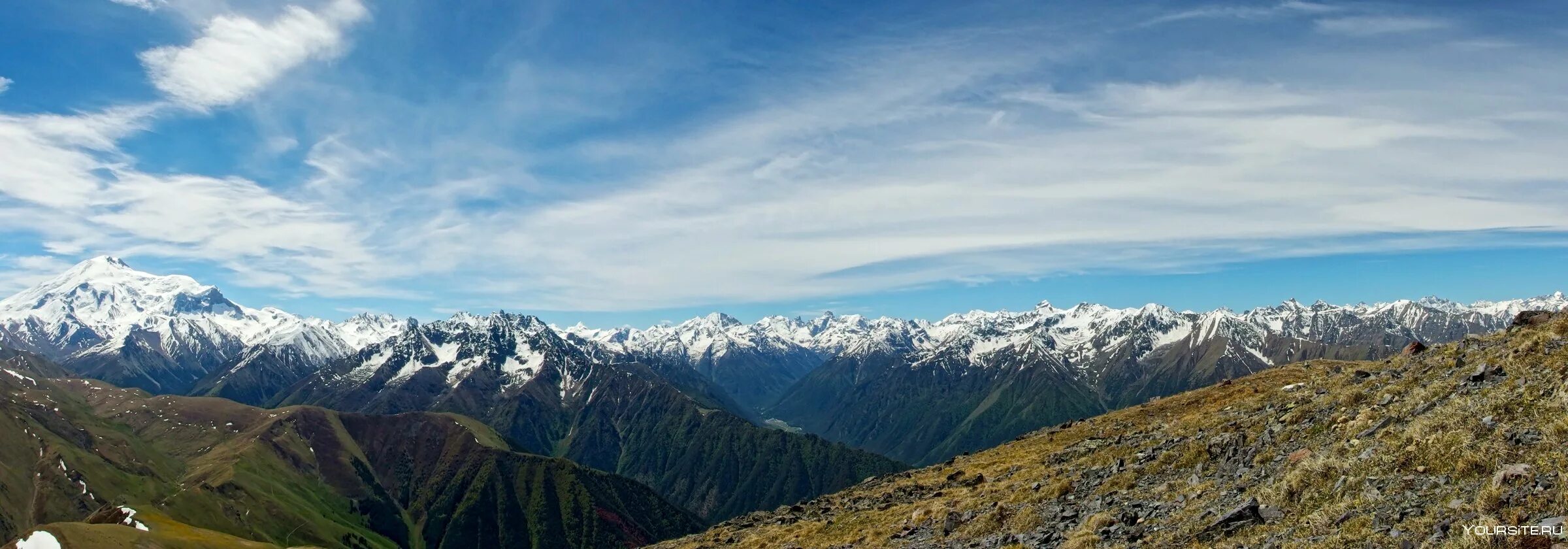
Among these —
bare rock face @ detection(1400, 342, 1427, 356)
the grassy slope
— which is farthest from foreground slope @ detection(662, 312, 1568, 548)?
the grassy slope

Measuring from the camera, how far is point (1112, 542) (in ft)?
82.5

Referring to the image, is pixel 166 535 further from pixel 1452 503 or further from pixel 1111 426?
pixel 1452 503

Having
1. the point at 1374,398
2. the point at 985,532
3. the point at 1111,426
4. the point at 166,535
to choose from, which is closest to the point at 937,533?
the point at 985,532

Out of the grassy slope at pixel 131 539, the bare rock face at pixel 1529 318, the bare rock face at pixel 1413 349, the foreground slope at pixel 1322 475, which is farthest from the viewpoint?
the grassy slope at pixel 131 539

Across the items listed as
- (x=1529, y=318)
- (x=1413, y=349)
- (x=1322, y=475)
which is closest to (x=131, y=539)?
(x=1322, y=475)

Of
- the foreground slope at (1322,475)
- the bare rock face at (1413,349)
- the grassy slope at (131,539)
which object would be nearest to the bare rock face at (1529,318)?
the foreground slope at (1322,475)

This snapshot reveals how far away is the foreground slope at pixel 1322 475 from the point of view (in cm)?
1850

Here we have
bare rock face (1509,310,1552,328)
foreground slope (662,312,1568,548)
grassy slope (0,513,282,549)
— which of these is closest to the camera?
foreground slope (662,312,1568,548)

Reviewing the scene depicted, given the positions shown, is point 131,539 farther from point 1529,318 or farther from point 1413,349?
point 1529,318

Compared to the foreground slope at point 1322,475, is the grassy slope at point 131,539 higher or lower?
lower

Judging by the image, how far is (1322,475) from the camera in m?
23.7

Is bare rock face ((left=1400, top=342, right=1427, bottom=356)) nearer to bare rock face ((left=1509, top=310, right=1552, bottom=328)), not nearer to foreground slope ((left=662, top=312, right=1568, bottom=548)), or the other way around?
foreground slope ((left=662, top=312, right=1568, bottom=548))

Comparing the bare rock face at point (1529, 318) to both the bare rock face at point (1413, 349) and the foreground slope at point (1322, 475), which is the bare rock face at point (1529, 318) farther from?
the bare rock face at point (1413, 349)

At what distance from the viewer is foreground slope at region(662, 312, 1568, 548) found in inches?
728
